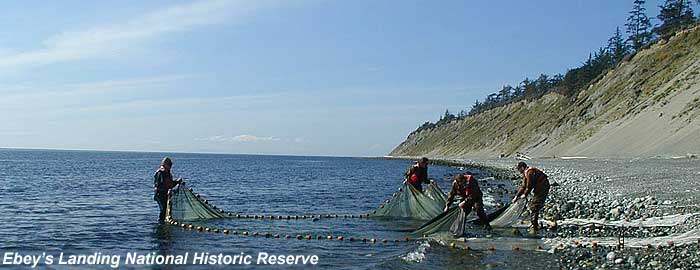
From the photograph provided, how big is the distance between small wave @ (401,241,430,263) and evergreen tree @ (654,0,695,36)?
76.6 meters

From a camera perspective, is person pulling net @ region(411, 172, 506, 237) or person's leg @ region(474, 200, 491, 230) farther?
person's leg @ region(474, 200, 491, 230)

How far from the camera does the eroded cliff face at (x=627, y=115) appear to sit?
150ft

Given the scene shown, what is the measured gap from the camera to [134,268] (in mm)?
12953

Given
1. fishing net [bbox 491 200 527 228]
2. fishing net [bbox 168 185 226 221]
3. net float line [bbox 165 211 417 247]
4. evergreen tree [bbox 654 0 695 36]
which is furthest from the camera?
evergreen tree [bbox 654 0 695 36]

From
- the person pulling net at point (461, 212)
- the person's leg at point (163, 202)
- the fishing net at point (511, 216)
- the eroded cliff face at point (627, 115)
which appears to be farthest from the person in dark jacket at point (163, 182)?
the eroded cliff face at point (627, 115)

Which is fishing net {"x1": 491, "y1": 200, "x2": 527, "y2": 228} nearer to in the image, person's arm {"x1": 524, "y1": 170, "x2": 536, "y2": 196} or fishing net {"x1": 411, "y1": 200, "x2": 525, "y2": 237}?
fishing net {"x1": 411, "y1": 200, "x2": 525, "y2": 237}

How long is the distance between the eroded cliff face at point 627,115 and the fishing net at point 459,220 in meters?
28.1

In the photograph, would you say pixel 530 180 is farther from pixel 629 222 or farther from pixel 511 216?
pixel 629 222

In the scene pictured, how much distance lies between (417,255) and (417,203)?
6.01 metres

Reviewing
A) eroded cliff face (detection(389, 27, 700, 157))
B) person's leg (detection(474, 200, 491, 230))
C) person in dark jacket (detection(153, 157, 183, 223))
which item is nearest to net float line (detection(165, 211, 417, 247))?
person in dark jacket (detection(153, 157, 183, 223))

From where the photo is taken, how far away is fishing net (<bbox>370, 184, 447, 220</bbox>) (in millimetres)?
19141

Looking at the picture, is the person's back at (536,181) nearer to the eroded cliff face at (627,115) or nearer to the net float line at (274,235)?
the net float line at (274,235)

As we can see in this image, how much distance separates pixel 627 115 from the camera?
5769cm

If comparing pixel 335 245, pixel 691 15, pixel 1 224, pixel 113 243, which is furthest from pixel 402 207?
pixel 691 15
